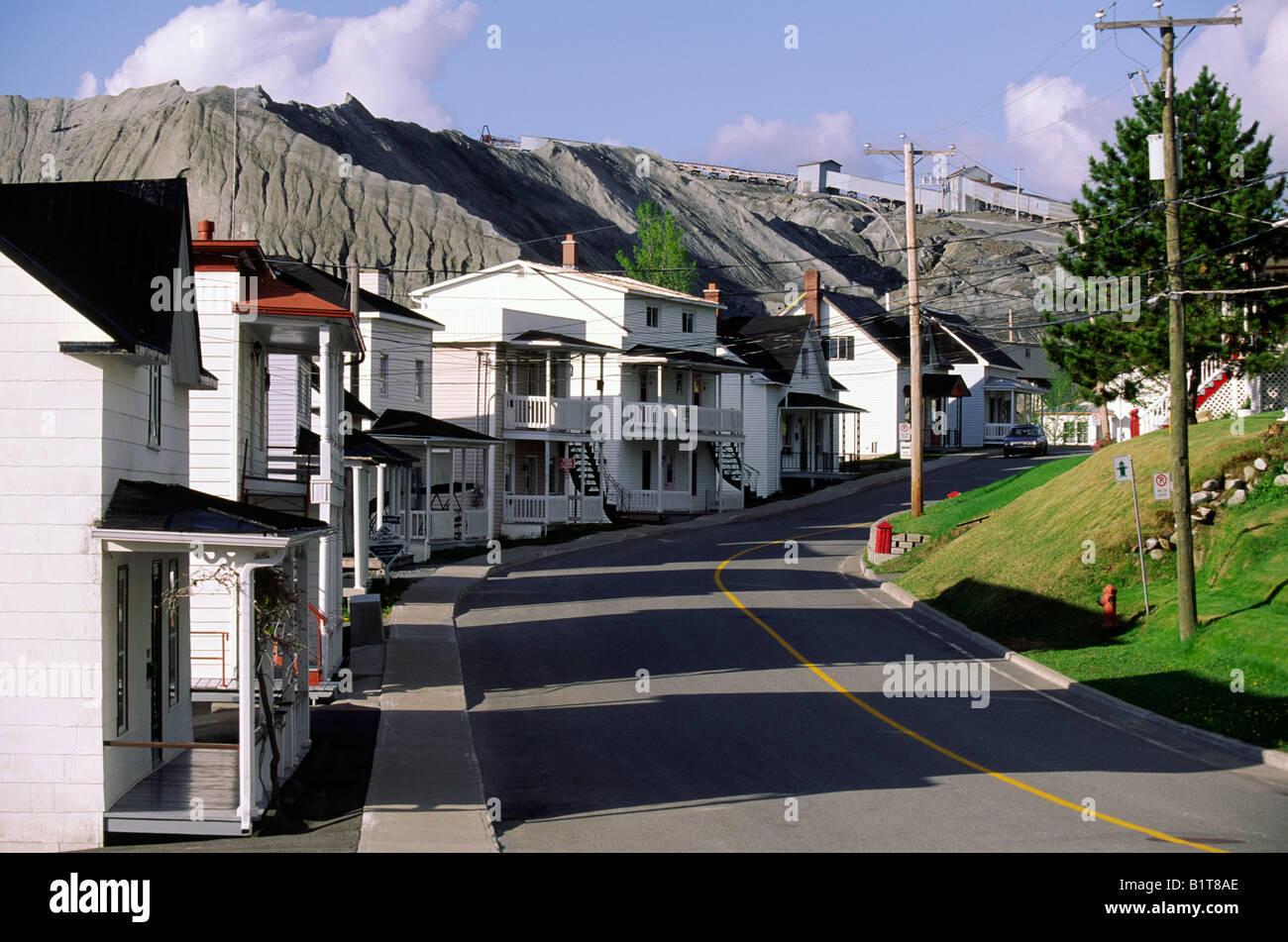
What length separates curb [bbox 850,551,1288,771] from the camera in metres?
15.0

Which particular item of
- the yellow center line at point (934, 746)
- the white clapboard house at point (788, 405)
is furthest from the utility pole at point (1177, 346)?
the white clapboard house at point (788, 405)

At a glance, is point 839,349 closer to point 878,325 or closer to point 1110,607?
point 878,325

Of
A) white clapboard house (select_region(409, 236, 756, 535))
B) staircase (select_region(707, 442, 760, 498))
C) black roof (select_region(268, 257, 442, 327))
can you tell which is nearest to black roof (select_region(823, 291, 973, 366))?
white clapboard house (select_region(409, 236, 756, 535))

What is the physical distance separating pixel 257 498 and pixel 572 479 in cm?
2941

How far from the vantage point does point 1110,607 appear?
22.6 m

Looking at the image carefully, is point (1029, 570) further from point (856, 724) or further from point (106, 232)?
point (106, 232)

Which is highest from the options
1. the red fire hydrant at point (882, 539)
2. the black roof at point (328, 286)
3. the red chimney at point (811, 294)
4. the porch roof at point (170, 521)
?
the red chimney at point (811, 294)

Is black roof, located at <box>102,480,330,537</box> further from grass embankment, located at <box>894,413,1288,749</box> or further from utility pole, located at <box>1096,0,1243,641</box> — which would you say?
utility pole, located at <box>1096,0,1243,641</box>

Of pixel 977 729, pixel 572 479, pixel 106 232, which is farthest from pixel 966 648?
pixel 572 479

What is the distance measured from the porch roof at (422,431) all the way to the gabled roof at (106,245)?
78.2 feet

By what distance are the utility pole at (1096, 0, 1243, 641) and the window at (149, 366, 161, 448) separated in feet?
49.8

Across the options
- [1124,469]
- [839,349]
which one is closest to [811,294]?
[839,349]

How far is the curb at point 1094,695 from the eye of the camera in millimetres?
15008

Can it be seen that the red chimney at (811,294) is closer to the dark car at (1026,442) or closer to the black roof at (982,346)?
the dark car at (1026,442)
